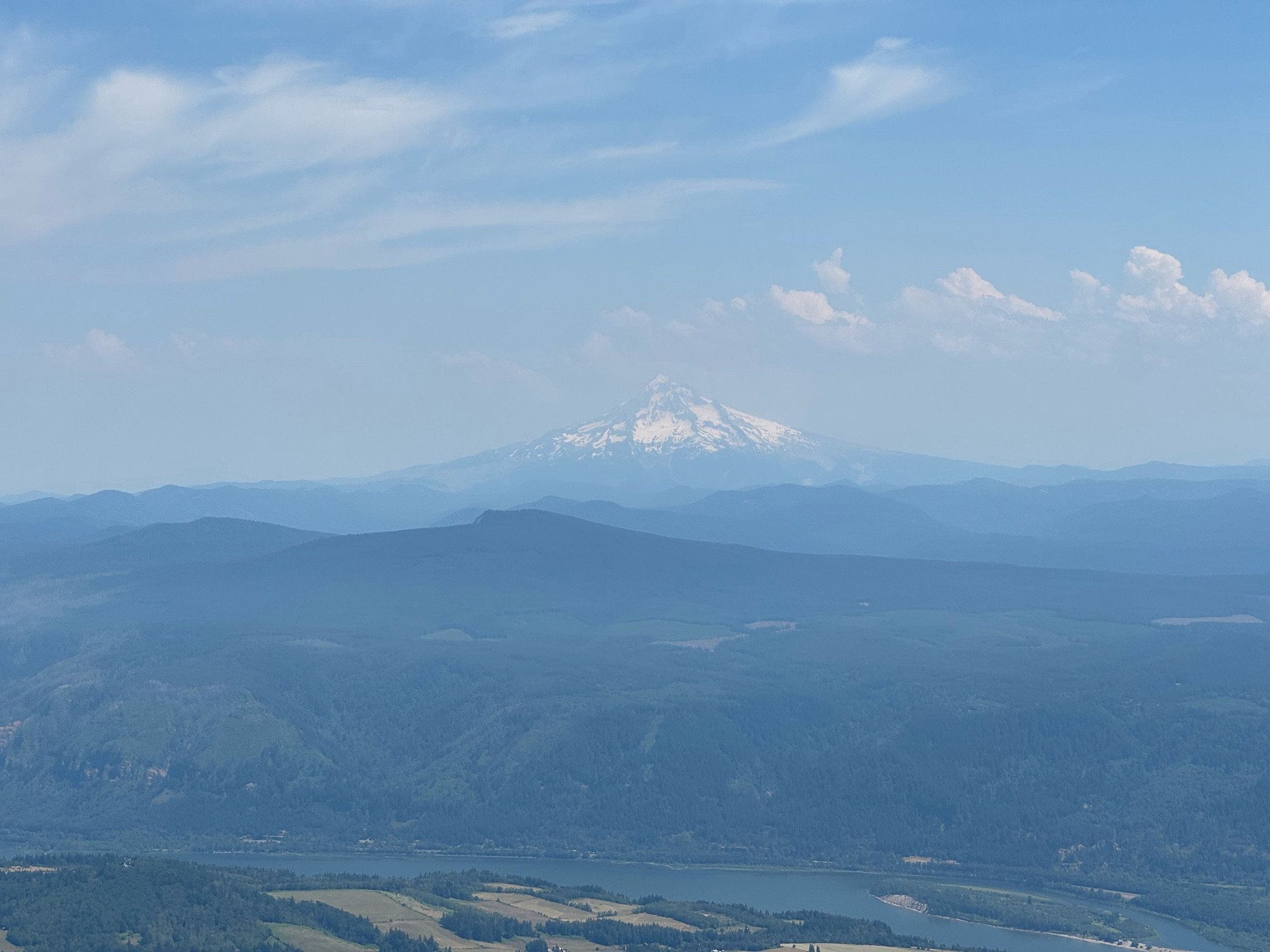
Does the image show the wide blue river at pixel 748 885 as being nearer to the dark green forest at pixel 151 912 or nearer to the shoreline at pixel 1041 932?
the shoreline at pixel 1041 932

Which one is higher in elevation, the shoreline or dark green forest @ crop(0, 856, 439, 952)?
dark green forest @ crop(0, 856, 439, 952)

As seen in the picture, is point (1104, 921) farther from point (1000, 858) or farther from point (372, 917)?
point (372, 917)

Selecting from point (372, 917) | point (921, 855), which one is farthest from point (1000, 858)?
point (372, 917)

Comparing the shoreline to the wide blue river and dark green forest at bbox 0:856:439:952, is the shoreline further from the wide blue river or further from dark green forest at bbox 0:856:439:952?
dark green forest at bbox 0:856:439:952

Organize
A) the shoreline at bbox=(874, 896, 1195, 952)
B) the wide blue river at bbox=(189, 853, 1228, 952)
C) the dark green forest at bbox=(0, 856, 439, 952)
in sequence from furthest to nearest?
the wide blue river at bbox=(189, 853, 1228, 952) → the shoreline at bbox=(874, 896, 1195, 952) → the dark green forest at bbox=(0, 856, 439, 952)

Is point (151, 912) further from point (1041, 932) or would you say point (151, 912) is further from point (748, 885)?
point (1041, 932)

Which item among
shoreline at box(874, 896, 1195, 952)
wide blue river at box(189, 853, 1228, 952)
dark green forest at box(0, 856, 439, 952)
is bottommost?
shoreline at box(874, 896, 1195, 952)

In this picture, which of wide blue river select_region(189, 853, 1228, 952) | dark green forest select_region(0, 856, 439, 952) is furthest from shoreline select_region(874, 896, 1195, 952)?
dark green forest select_region(0, 856, 439, 952)

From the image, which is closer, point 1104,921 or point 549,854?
point 1104,921
